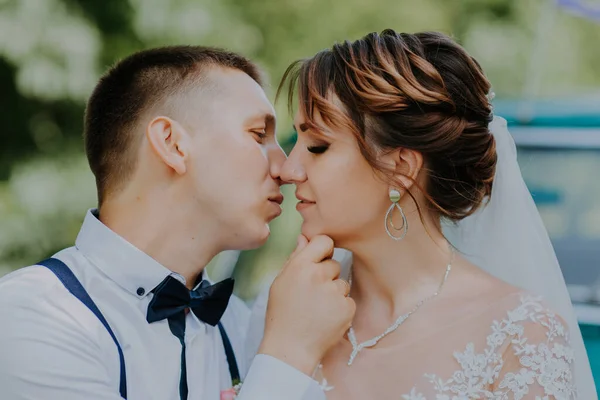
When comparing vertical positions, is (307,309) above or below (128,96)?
below

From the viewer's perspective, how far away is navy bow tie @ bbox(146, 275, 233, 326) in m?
2.59

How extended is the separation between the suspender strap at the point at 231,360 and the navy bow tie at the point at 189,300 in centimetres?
12

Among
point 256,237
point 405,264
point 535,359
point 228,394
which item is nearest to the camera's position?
point 535,359

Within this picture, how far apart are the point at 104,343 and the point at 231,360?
0.56 metres

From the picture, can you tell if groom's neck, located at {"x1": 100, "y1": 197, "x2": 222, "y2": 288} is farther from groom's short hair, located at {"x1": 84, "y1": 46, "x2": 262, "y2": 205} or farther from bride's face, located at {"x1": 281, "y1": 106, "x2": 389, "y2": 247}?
bride's face, located at {"x1": 281, "y1": 106, "x2": 389, "y2": 247}

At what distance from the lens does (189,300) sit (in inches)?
106

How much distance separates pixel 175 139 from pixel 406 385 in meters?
1.15

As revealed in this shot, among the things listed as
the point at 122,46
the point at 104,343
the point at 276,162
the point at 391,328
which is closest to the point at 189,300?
the point at 104,343

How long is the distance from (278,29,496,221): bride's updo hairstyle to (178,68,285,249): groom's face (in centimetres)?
29

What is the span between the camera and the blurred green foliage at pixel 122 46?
6996 millimetres

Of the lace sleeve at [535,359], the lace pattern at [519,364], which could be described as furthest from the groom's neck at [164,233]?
the lace sleeve at [535,359]

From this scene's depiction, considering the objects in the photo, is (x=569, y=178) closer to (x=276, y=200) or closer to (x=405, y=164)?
(x=405, y=164)

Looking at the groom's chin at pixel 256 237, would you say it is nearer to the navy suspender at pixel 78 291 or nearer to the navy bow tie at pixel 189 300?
the navy bow tie at pixel 189 300

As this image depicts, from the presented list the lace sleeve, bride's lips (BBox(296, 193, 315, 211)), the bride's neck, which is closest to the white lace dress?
the lace sleeve
